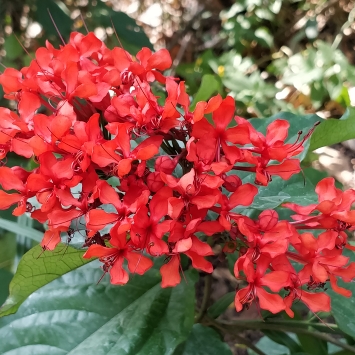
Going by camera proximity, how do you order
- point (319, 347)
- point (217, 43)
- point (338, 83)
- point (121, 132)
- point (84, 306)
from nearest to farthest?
point (121, 132)
point (84, 306)
point (319, 347)
point (338, 83)
point (217, 43)

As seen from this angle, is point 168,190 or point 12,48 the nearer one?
point 168,190

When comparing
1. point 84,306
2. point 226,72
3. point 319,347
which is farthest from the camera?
point 226,72

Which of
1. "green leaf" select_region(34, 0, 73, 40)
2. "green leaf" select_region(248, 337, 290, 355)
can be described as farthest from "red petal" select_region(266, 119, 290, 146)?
"green leaf" select_region(34, 0, 73, 40)

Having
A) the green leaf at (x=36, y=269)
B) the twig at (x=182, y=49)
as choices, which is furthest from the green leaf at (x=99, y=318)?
the twig at (x=182, y=49)

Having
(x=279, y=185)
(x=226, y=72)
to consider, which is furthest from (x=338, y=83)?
(x=279, y=185)

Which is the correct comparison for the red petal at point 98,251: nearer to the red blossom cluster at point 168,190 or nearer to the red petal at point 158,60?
the red blossom cluster at point 168,190

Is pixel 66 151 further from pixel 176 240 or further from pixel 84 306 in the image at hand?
pixel 84 306

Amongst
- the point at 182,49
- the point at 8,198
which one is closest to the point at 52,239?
the point at 8,198

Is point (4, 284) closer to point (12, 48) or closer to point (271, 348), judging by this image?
point (271, 348)
